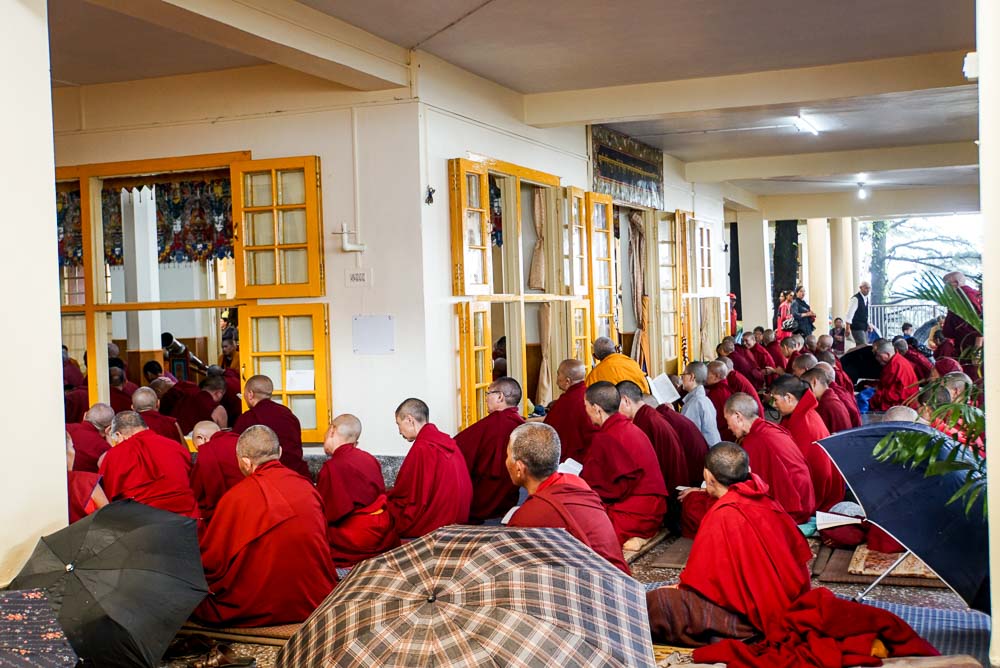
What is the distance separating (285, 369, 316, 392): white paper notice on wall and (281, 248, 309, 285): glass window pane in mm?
720

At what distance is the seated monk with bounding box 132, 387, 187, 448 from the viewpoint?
771 centimetres

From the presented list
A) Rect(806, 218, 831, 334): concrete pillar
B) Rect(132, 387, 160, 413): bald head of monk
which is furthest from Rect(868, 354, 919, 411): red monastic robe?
Rect(806, 218, 831, 334): concrete pillar

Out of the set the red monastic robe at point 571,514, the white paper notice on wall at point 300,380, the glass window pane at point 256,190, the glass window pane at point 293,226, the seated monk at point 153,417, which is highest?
the glass window pane at point 256,190

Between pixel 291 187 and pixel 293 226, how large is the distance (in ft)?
1.02

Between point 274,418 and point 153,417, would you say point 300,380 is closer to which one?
point 274,418

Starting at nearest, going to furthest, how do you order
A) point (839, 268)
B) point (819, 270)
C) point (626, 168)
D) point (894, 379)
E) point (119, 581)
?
point (119, 581) → point (894, 379) → point (626, 168) → point (819, 270) → point (839, 268)

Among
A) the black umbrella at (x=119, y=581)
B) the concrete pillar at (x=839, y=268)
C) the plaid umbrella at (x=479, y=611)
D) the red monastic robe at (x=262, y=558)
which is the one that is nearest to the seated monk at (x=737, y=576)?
the plaid umbrella at (x=479, y=611)

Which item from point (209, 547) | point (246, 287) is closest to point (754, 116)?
point (246, 287)

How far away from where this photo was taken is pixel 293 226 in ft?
27.7

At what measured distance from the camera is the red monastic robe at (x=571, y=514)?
4.42 m

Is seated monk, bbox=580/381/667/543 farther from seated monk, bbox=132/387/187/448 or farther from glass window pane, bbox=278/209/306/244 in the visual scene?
seated monk, bbox=132/387/187/448

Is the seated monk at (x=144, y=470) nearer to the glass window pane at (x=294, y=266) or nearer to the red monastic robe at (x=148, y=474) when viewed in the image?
the red monastic robe at (x=148, y=474)

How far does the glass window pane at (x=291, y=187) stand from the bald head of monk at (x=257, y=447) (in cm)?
340

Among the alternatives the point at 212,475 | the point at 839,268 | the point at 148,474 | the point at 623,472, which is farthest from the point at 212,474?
the point at 839,268
